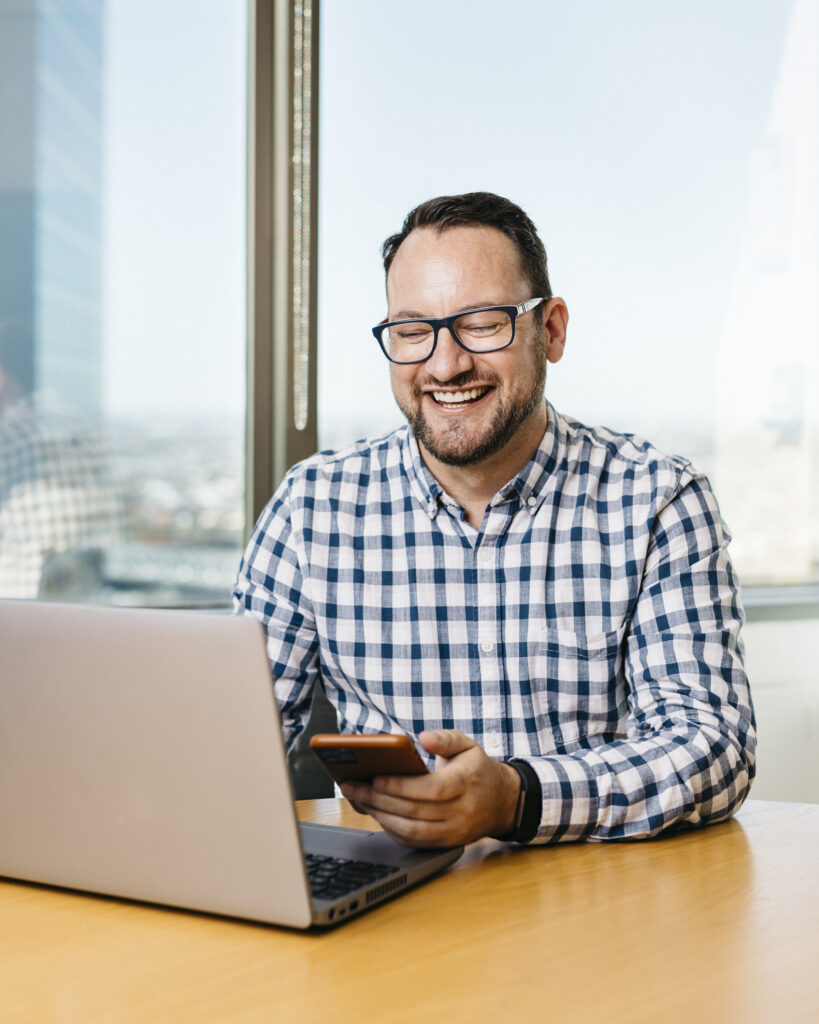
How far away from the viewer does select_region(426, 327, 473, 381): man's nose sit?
162cm

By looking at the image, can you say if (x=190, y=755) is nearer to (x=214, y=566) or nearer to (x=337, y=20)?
(x=214, y=566)

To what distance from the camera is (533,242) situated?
5.64 feet

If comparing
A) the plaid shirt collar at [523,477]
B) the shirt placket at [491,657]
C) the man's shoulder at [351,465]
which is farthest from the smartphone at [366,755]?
the man's shoulder at [351,465]

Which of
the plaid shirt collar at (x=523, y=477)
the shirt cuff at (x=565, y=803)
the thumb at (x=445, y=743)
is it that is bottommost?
the shirt cuff at (x=565, y=803)

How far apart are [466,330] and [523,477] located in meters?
0.25

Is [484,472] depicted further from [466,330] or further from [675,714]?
[675,714]

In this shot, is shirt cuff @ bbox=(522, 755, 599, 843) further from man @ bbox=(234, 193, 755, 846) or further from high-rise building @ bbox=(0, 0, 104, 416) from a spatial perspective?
high-rise building @ bbox=(0, 0, 104, 416)

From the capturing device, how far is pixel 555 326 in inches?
70.1

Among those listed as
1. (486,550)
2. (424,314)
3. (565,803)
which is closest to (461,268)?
(424,314)

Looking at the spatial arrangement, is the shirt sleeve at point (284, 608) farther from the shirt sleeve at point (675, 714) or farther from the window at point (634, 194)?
the window at point (634, 194)

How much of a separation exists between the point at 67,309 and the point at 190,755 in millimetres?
Result: 1919

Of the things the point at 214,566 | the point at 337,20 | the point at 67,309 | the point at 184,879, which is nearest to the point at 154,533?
the point at 214,566

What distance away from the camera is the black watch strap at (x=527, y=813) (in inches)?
43.8

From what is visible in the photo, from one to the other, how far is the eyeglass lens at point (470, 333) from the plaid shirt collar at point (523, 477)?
0.52ft
